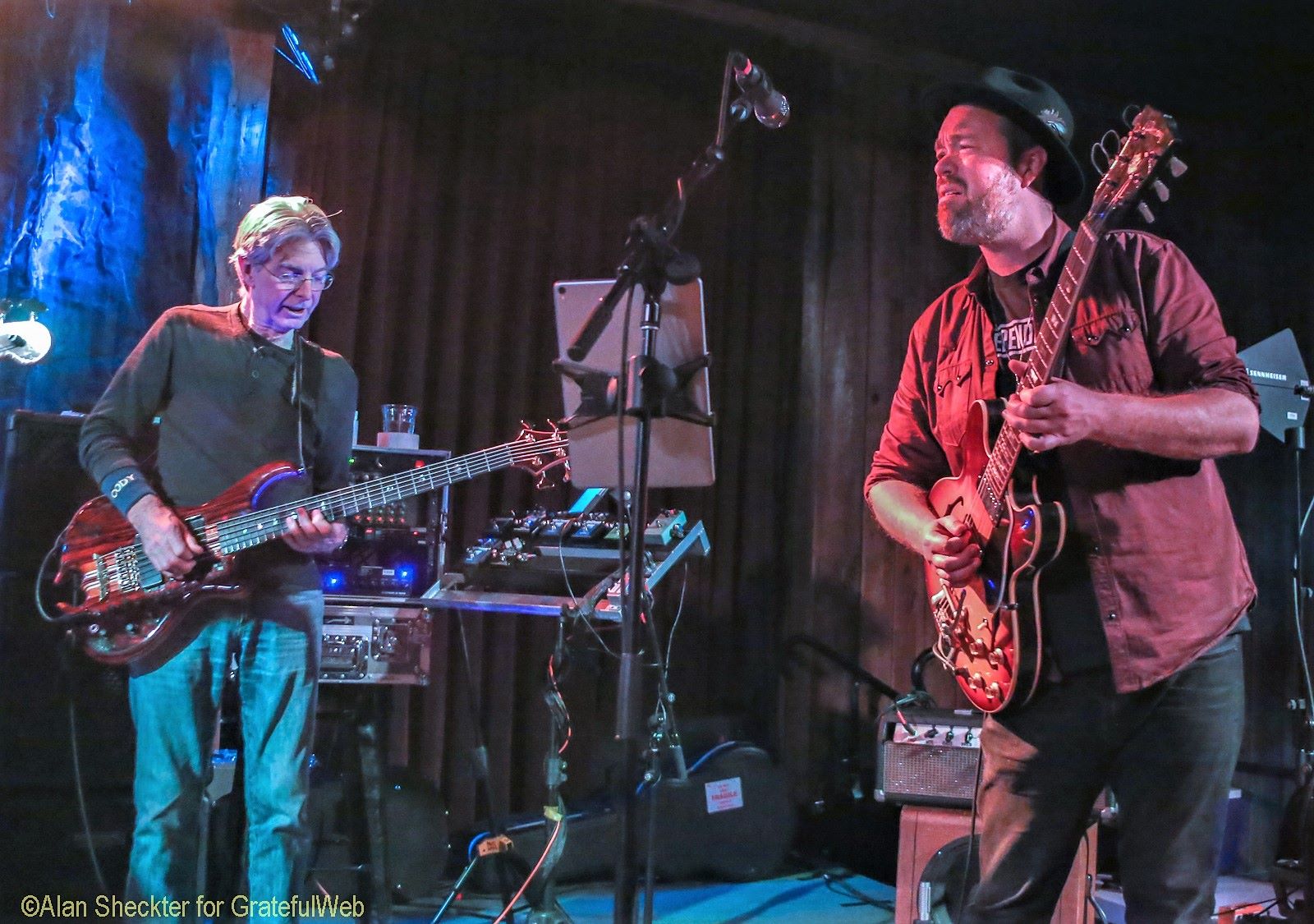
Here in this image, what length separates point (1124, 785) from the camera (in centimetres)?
184

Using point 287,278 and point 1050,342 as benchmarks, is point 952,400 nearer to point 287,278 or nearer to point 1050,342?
point 1050,342

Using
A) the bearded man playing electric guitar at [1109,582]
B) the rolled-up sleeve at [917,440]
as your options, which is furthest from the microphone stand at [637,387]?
the bearded man playing electric guitar at [1109,582]

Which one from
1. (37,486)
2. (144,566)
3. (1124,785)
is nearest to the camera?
(1124,785)

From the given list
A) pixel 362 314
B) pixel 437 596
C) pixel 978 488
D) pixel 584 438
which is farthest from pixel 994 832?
pixel 362 314

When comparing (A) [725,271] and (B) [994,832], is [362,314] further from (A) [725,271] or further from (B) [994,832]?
(B) [994,832]

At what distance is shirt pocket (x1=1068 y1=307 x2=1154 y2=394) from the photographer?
1.94 meters

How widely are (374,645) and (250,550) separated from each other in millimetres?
733

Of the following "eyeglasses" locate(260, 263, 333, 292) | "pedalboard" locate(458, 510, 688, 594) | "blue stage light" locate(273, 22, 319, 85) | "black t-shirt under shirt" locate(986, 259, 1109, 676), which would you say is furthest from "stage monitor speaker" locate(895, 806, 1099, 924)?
"blue stage light" locate(273, 22, 319, 85)

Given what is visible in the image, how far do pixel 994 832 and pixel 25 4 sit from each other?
4.07 m

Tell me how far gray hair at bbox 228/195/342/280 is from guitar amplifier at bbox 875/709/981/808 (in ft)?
8.48

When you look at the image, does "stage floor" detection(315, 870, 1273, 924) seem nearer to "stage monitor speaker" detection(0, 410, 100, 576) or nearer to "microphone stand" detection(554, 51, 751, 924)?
"stage monitor speaker" detection(0, 410, 100, 576)

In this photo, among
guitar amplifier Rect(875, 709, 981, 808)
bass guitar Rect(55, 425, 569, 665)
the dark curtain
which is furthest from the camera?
the dark curtain

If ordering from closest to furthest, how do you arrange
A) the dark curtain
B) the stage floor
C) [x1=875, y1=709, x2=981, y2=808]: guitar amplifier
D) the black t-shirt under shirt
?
1. the black t-shirt under shirt
2. [x1=875, y1=709, x2=981, y2=808]: guitar amplifier
3. the stage floor
4. the dark curtain

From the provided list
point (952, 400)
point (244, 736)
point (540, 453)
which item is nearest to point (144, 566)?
point (244, 736)
